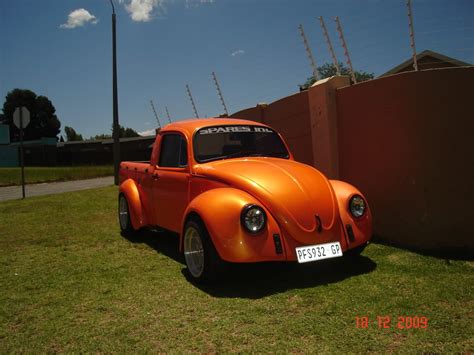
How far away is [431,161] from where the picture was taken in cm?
487

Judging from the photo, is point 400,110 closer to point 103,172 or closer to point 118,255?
point 118,255

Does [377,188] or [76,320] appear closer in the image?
[76,320]

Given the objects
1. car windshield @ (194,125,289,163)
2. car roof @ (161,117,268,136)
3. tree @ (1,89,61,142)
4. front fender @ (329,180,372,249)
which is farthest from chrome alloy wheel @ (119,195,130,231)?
tree @ (1,89,61,142)

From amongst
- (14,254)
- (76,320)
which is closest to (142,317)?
(76,320)

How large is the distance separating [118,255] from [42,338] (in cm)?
238

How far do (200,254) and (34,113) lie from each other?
252ft

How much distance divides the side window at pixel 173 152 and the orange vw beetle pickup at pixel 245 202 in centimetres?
1

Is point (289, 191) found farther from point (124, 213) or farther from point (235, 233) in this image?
point (124, 213)

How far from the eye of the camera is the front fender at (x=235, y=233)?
3.61 meters

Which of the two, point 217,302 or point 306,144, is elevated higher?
point 306,144

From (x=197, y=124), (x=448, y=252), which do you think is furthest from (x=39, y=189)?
(x=448, y=252)

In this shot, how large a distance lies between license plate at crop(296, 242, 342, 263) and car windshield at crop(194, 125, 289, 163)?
1.64 metres

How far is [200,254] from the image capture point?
13.5ft

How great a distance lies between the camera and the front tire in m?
3.83
